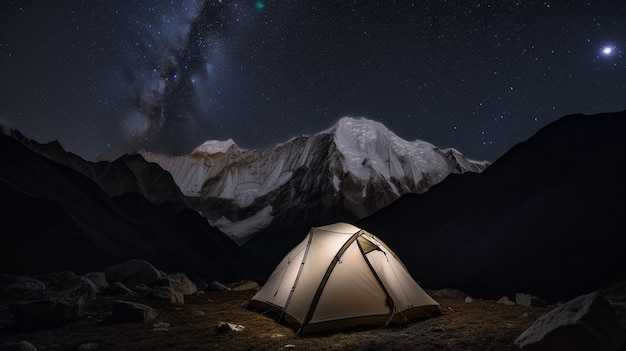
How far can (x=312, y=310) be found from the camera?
9.09 meters

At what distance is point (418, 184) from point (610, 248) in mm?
143618

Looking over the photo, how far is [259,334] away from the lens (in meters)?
8.71

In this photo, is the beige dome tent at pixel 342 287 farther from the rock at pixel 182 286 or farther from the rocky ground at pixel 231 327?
the rock at pixel 182 286

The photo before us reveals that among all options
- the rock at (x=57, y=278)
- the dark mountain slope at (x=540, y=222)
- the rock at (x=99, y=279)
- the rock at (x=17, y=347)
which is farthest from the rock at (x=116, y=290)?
the dark mountain slope at (x=540, y=222)

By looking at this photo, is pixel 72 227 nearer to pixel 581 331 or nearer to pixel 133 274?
pixel 133 274

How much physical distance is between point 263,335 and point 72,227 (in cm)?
3498

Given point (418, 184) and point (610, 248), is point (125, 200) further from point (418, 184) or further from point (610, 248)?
point (418, 184)

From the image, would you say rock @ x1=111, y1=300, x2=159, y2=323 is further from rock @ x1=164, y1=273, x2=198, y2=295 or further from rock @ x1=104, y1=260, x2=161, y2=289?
rock @ x1=104, y1=260, x2=161, y2=289

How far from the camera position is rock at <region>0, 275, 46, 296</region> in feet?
40.6

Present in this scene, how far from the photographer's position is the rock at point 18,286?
12.4 m

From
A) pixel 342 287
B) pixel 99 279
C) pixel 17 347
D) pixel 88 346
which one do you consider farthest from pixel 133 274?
pixel 342 287

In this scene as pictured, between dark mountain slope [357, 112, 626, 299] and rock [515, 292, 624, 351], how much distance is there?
12.0 meters

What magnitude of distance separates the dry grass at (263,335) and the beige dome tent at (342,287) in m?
0.35

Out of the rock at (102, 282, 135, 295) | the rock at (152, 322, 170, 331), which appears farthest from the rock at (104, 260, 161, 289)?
the rock at (152, 322, 170, 331)
